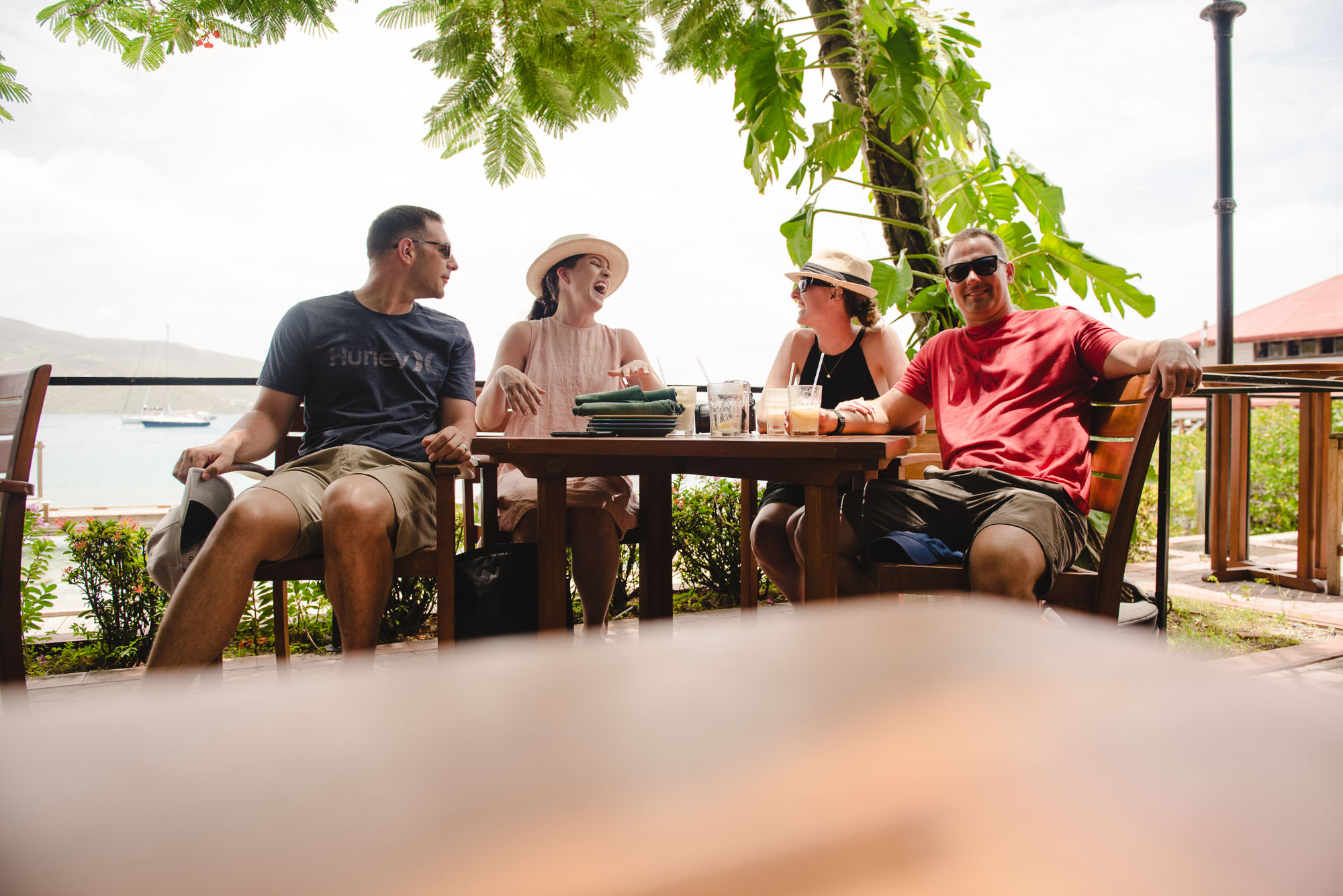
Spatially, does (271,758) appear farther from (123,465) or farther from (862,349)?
(123,465)

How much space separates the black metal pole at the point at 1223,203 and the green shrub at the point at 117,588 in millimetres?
5619

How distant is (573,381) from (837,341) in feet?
3.55

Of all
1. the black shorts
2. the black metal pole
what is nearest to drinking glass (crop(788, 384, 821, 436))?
the black shorts

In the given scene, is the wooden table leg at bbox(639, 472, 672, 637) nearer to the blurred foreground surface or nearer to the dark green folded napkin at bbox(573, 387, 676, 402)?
the dark green folded napkin at bbox(573, 387, 676, 402)

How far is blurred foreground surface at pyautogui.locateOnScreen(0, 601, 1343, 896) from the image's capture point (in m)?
0.15

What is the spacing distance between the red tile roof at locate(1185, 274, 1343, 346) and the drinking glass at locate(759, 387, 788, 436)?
22.8 meters

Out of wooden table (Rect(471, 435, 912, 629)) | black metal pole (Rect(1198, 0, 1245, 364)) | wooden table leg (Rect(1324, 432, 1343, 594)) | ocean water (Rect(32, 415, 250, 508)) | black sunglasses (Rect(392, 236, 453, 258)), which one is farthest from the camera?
ocean water (Rect(32, 415, 250, 508))

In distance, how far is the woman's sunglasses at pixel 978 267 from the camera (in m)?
2.64

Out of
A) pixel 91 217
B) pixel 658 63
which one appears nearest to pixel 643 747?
pixel 658 63

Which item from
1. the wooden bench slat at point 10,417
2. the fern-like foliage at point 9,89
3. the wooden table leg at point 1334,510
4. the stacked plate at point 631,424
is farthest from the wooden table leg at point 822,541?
the fern-like foliage at point 9,89

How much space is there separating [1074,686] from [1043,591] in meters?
1.96

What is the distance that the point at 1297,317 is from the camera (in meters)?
26.3

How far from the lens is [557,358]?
9.71ft

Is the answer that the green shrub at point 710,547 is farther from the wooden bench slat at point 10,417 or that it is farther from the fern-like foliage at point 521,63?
the wooden bench slat at point 10,417
